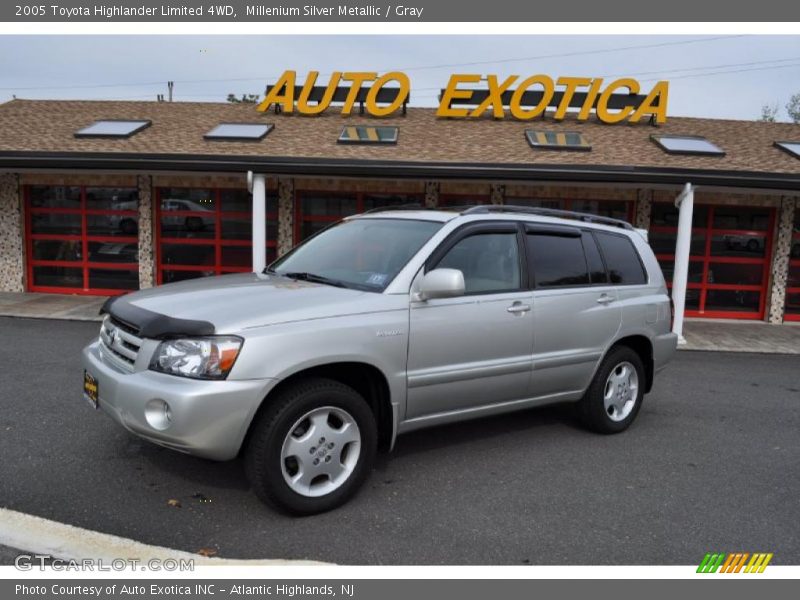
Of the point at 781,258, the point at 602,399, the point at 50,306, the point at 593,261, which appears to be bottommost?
the point at 50,306

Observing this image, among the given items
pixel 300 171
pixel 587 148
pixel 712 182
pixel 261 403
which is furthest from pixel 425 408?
pixel 587 148

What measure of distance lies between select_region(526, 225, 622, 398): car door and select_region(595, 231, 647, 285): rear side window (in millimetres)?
110

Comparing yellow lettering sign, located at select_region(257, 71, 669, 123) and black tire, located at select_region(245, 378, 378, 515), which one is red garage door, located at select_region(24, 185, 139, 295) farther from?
black tire, located at select_region(245, 378, 378, 515)

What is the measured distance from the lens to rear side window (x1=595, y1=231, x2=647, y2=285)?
5562 millimetres

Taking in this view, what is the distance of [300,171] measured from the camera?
1125 centimetres

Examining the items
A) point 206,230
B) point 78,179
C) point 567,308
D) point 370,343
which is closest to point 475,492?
point 370,343

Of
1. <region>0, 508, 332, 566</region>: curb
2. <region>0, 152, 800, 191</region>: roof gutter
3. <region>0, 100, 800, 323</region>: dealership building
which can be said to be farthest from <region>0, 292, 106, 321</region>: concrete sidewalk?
<region>0, 508, 332, 566</region>: curb

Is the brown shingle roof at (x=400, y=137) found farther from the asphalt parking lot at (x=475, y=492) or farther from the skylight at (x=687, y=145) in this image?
the asphalt parking lot at (x=475, y=492)

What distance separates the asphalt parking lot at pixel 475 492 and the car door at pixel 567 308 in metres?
0.59

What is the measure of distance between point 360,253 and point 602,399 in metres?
2.34

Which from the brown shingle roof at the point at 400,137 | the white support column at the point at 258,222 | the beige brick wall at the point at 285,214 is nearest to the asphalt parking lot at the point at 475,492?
the white support column at the point at 258,222

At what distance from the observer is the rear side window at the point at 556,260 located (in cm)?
496

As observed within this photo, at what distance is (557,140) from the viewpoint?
13734mm

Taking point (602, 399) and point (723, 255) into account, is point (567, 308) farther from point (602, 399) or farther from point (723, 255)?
point (723, 255)
